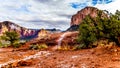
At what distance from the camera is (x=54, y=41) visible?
79.3m

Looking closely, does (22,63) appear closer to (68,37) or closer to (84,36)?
(84,36)

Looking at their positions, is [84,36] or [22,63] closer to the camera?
[22,63]

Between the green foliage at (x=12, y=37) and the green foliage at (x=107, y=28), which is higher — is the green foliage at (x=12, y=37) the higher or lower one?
the lower one

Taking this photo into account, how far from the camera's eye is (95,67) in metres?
20.5

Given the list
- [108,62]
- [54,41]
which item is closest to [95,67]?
[108,62]

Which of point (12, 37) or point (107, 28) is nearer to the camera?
point (107, 28)

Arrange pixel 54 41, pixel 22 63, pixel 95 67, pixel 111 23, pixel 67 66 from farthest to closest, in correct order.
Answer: pixel 54 41 < pixel 111 23 < pixel 22 63 < pixel 67 66 < pixel 95 67

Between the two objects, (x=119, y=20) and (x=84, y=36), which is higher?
(x=119, y=20)

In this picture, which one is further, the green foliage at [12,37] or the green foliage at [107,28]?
the green foliage at [12,37]

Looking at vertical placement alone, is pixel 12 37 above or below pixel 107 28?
below

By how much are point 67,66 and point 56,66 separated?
99 cm

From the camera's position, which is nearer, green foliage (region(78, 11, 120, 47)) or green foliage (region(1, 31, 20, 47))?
green foliage (region(78, 11, 120, 47))

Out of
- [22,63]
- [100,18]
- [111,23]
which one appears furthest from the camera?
[100,18]

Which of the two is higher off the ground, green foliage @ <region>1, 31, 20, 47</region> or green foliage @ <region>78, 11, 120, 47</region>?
green foliage @ <region>78, 11, 120, 47</region>
